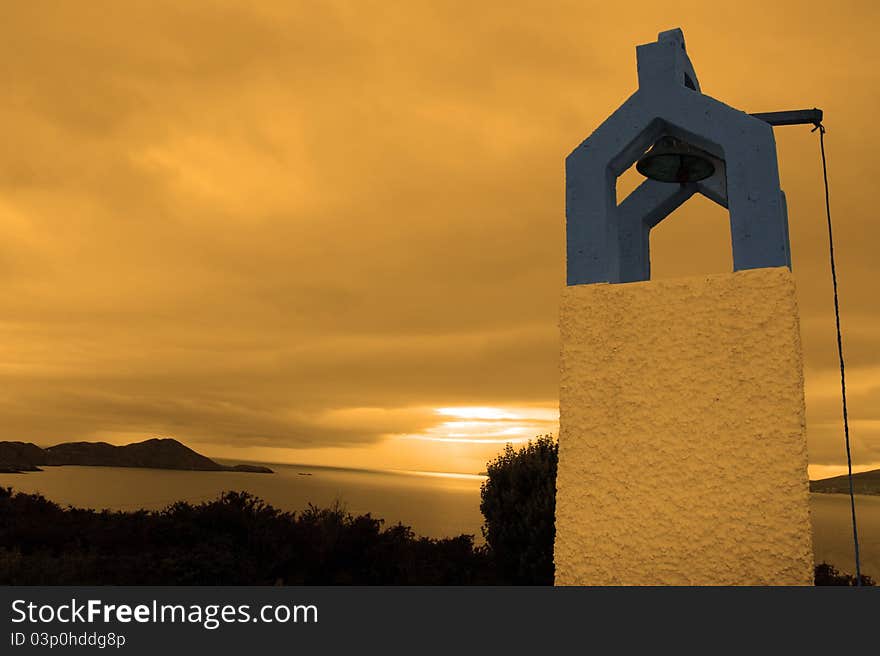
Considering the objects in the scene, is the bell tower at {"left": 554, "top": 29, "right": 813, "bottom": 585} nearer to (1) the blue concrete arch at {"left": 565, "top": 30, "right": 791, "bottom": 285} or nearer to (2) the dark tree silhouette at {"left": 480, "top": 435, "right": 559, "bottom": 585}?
(1) the blue concrete arch at {"left": 565, "top": 30, "right": 791, "bottom": 285}

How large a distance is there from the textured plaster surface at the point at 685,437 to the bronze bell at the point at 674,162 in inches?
64.1

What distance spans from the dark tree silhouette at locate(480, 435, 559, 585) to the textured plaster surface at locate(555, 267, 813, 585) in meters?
5.18

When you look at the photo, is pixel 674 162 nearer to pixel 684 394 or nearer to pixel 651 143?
pixel 651 143

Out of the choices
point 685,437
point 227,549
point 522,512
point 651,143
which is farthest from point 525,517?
point 651,143

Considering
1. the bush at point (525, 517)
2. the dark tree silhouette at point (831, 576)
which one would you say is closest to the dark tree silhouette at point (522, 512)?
the bush at point (525, 517)

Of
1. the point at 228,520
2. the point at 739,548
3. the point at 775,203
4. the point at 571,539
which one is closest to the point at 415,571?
the point at 228,520

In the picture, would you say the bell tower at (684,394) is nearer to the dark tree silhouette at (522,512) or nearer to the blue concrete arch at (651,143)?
the blue concrete arch at (651,143)

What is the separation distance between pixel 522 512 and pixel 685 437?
Result: 633cm

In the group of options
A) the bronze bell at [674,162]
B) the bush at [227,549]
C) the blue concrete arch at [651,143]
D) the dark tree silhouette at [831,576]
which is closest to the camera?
the blue concrete arch at [651,143]

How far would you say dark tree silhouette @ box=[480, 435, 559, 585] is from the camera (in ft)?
36.5

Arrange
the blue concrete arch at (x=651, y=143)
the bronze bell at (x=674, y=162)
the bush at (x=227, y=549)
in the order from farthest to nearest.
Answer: the bush at (x=227, y=549) < the bronze bell at (x=674, y=162) < the blue concrete arch at (x=651, y=143)

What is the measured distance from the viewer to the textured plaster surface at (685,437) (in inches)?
208
